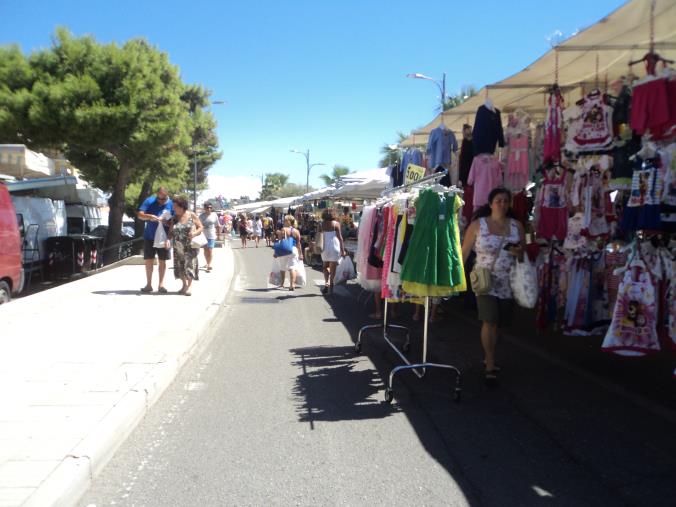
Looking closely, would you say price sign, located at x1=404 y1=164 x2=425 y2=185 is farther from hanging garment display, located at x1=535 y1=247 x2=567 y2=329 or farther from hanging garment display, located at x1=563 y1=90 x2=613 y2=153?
hanging garment display, located at x1=535 y1=247 x2=567 y2=329

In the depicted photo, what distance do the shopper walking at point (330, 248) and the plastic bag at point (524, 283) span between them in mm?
6858

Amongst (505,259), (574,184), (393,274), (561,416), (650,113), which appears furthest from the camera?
(574,184)

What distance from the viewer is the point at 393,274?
6.12m

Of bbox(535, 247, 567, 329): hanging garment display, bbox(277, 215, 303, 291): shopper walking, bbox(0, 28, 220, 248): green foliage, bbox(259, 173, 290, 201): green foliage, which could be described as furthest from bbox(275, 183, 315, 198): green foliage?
bbox(535, 247, 567, 329): hanging garment display

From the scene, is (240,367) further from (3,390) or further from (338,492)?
(338,492)

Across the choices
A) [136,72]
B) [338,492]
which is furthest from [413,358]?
[136,72]

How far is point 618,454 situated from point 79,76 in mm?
20116

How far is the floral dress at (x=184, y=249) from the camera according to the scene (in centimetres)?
1071

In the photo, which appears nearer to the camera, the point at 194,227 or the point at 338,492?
the point at 338,492

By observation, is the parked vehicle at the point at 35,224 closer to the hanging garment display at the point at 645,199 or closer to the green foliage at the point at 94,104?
the green foliage at the point at 94,104

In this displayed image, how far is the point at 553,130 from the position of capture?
22.2 feet

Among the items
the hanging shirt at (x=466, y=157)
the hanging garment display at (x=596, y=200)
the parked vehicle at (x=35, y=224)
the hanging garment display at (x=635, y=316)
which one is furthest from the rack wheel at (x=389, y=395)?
the parked vehicle at (x=35, y=224)

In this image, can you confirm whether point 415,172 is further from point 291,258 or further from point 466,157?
point 291,258

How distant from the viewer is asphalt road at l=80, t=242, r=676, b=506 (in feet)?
11.5
